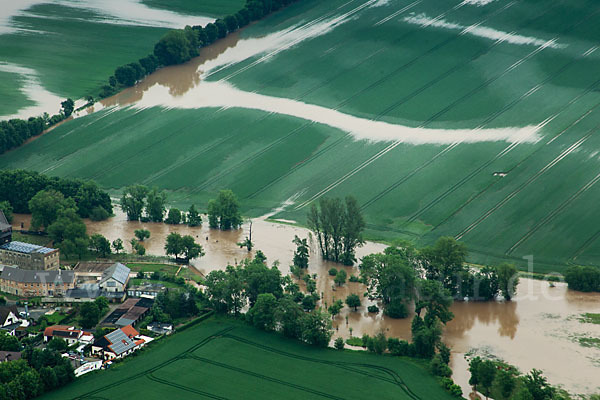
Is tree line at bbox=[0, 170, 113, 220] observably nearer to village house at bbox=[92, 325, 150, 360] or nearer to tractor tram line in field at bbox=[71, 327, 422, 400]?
village house at bbox=[92, 325, 150, 360]

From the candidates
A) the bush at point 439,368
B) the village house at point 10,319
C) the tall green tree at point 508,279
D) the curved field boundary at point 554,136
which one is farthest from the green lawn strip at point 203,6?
the bush at point 439,368

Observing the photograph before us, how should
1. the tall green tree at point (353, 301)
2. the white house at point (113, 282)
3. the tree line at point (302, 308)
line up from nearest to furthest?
the tree line at point (302, 308), the tall green tree at point (353, 301), the white house at point (113, 282)

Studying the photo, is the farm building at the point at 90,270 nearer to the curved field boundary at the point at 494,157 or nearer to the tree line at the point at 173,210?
the tree line at the point at 173,210

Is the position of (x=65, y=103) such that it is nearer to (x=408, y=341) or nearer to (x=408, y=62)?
(x=408, y=62)

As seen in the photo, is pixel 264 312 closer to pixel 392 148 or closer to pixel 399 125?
pixel 392 148

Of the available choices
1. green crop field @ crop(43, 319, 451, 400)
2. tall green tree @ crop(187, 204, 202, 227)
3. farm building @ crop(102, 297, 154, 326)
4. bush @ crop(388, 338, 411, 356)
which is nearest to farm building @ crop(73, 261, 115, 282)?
farm building @ crop(102, 297, 154, 326)

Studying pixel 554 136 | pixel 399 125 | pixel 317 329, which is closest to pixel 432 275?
pixel 317 329
